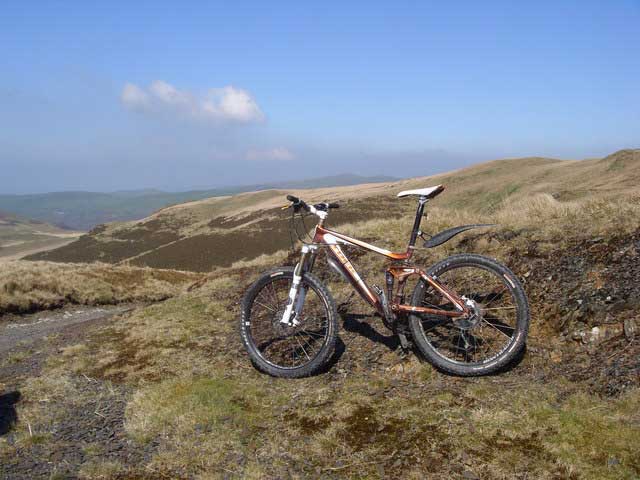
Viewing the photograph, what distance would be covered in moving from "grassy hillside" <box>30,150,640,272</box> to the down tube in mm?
18442

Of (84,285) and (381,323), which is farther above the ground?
(381,323)

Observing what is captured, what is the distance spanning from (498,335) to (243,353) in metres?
3.97

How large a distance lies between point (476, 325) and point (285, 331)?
8.76 feet

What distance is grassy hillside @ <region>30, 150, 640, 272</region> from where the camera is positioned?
4006 cm

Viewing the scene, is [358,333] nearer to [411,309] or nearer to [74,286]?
[411,309]

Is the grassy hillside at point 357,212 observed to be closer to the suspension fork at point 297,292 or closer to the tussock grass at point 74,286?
the tussock grass at point 74,286

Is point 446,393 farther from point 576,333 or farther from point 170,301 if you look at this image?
point 170,301

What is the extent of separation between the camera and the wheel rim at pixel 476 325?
5.46 meters

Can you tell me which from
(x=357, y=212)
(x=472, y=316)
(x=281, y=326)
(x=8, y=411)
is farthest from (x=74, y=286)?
(x=357, y=212)

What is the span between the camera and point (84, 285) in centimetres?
1848

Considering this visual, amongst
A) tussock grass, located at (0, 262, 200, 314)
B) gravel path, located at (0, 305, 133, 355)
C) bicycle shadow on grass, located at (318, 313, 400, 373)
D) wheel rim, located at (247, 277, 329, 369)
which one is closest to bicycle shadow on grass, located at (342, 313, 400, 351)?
bicycle shadow on grass, located at (318, 313, 400, 373)

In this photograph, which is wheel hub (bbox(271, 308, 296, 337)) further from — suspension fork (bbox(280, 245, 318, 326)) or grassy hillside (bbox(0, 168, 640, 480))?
grassy hillside (bbox(0, 168, 640, 480))

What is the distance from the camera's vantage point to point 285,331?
631 cm

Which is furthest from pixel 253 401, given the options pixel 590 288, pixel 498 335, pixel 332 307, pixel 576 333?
pixel 590 288
